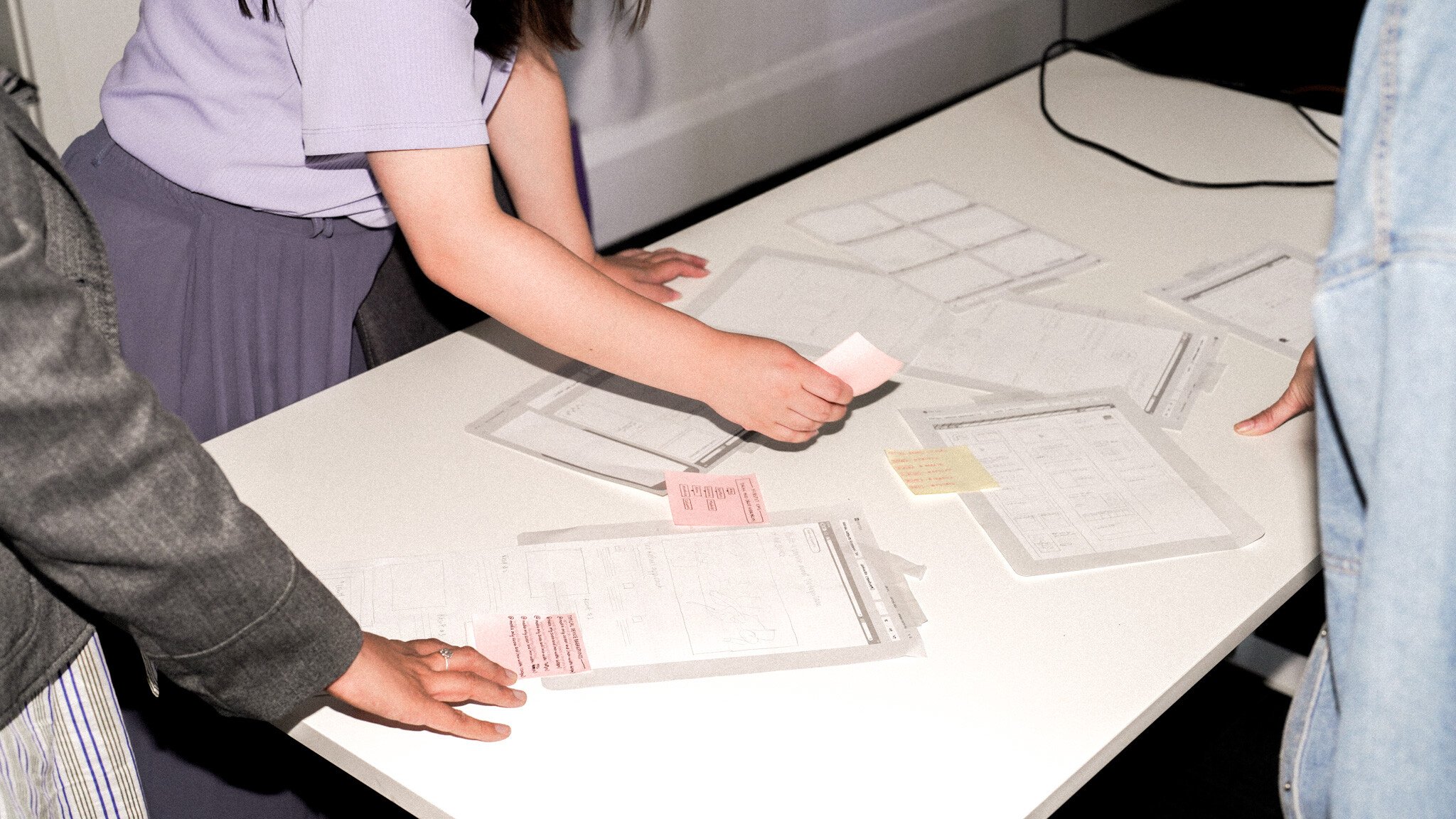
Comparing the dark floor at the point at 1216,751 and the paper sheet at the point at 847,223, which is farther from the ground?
the paper sheet at the point at 847,223

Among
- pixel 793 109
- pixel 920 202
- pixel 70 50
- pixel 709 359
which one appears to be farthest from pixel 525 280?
pixel 793 109

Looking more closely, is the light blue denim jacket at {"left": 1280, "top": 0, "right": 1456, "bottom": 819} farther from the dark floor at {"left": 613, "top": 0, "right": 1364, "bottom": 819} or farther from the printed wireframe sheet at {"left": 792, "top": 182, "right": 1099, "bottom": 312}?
the dark floor at {"left": 613, "top": 0, "right": 1364, "bottom": 819}

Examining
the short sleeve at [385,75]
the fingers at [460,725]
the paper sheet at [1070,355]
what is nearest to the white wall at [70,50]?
the short sleeve at [385,75]

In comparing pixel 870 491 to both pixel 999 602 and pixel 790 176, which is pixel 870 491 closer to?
pixel 999 602

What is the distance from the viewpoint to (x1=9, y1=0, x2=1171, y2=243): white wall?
281 centimetres

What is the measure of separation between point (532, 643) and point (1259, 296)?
951 mm

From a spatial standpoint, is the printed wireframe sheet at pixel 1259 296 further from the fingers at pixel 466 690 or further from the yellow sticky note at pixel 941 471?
the fingers at pixel 466 690

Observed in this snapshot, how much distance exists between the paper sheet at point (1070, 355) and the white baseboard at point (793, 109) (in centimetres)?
161

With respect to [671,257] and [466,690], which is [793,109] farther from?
[466,690]

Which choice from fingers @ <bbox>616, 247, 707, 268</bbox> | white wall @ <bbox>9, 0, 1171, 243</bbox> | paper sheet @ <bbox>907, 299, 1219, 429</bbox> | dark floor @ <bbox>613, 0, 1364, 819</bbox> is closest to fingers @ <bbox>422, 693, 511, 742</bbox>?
paper sheet @ <bbox>907, 299, 1219, 429</bbox>

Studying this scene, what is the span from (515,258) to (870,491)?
0.37 metres

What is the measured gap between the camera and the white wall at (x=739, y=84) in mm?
2811

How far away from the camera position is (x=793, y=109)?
124 inches

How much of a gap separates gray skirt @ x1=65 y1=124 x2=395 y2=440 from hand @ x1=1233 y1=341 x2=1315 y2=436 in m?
0.88
